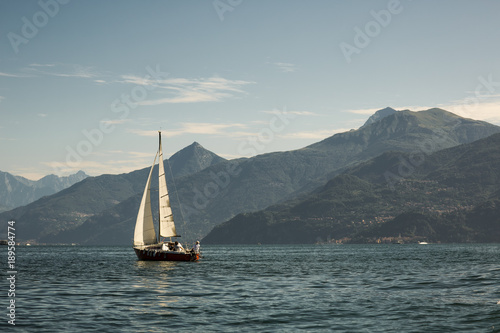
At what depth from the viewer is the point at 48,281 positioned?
5881 cm

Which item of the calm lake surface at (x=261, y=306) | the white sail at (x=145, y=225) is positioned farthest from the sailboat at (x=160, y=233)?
the calm lake surface at (x=261, y=306)

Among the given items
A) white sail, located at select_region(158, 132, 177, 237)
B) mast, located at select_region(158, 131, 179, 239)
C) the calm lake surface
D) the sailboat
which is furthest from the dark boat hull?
the calm lake surface

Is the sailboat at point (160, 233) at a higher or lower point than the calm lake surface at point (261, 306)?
higher

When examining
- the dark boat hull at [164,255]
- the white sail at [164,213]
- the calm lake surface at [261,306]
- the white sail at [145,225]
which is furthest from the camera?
the white sail at [164,213]

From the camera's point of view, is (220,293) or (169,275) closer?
(220,293)

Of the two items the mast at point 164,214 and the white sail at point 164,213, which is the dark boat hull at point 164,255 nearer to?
the mast at point 164,214

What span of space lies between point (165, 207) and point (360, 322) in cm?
6808

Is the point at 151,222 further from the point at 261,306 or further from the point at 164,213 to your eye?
the point at 261,306

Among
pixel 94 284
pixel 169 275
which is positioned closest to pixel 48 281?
pixel 94 284

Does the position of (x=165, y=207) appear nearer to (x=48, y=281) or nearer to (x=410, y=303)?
(x=48, y=281)

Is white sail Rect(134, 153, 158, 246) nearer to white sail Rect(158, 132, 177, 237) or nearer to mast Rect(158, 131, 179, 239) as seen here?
mast Rect(158, 131, 179, 239)

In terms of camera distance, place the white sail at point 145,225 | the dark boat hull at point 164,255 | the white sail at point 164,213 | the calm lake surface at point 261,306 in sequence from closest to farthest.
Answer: the calm lake surface at point 261,306 → the dark boat hull at point 164,255 → the white sail at point 145,225 → the white sail at point 164,213

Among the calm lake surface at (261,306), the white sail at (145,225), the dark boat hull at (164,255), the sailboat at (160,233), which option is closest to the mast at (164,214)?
the sailboat at (160,233)

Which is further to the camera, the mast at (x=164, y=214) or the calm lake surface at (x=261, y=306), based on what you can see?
the mast at (x=164, y=214)
